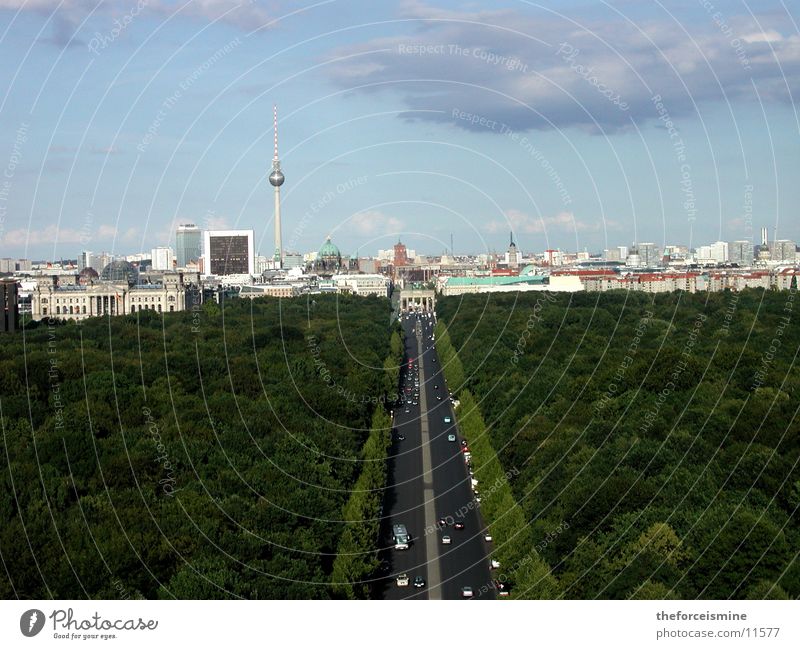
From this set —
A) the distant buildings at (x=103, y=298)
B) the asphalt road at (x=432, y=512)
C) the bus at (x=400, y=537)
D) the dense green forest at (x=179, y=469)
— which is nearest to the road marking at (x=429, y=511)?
the asphalt road at (x=432, y=512)

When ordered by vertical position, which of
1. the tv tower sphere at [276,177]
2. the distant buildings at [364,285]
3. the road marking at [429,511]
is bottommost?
the road marking at [429,511]

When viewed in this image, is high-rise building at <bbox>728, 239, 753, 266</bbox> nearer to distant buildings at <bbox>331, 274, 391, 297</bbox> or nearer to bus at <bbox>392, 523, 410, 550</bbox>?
distant buildings at <bbox>331, 274, 391, 297</bbox>

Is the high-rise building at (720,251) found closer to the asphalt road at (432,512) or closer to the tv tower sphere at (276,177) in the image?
the tv tower sphere at (276,177)

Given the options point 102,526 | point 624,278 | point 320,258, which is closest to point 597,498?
point 102,526

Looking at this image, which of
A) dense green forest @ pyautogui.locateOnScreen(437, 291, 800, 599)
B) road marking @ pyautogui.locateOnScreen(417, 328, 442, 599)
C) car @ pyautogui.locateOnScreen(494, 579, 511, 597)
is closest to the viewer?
dense green forest @ pyautogui.locateOnScreen(437, 291, 800, 599)

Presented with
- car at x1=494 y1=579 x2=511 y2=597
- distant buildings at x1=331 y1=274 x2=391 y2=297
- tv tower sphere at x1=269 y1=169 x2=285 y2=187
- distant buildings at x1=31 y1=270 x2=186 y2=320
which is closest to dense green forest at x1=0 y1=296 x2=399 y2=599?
car at x1=494 y1=579 x2=511 y2=597

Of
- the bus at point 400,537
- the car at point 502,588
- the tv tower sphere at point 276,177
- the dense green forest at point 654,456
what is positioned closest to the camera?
the dense green forest at point 654,456

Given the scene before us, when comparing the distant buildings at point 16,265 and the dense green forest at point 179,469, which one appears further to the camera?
the distant buildings at point 16,265
